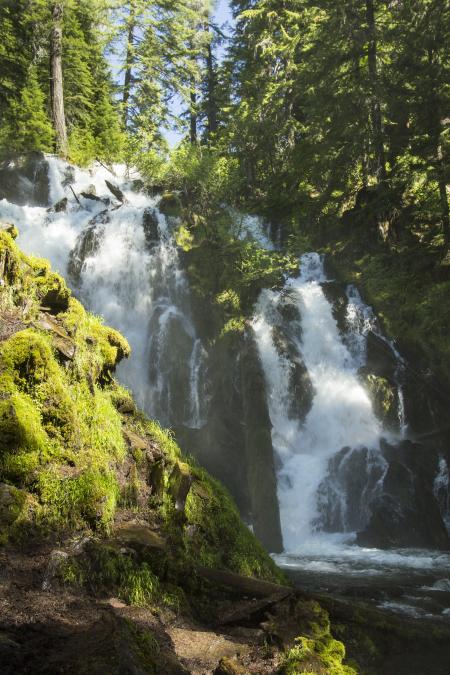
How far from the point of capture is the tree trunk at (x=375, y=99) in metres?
17.3

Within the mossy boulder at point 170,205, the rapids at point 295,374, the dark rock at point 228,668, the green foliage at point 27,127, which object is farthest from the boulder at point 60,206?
the dark rock at point 228,668

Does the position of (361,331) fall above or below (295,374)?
above

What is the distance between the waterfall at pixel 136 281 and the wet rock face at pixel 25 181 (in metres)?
1.12

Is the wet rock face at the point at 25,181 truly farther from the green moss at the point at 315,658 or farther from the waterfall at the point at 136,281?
the green moss at the point at 315,658

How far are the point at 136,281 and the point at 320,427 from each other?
817cm

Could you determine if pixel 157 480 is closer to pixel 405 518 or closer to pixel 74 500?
pixel 74 500

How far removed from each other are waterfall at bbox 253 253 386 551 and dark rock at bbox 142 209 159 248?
4.70m

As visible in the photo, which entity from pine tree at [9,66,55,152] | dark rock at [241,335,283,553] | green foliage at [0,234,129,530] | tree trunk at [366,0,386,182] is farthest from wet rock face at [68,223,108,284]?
green foliage at [0,234,129,530]

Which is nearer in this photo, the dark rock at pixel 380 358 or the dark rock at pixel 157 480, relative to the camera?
the dark rock at pixel 157 480

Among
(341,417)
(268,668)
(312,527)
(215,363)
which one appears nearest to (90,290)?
(215,363)

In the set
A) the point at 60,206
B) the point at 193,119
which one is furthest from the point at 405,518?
the point at 193,119

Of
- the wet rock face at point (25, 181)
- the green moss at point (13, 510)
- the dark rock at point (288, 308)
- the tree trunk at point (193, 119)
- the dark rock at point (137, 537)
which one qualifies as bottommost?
the dark rock at point (137, 537)

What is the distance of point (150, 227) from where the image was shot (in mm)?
19234

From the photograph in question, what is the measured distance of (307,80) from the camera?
20.0 metres
